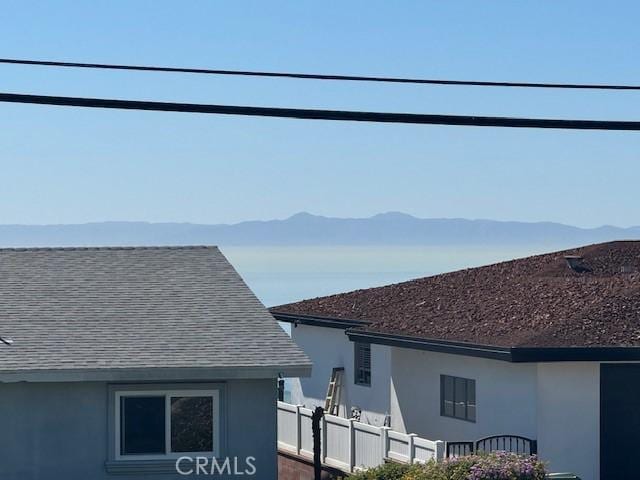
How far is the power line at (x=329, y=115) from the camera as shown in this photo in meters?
13.0

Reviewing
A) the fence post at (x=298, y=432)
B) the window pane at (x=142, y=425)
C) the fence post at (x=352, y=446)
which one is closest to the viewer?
the window pane at (x=142, y=425)

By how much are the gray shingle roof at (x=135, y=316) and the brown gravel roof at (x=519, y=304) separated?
4.90m

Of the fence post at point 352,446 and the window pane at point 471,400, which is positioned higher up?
the window pane at point 471,400

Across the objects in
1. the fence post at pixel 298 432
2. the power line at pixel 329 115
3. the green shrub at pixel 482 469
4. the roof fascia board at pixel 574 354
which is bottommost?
the fence post at pixel 298 432

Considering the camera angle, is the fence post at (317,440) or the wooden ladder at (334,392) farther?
the wooden ladder at (334,392)

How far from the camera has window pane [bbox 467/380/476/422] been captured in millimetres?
25641

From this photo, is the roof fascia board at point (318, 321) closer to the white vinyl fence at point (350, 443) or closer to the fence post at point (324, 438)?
the white vinyl fence at point (350, 443)

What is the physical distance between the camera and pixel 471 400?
25766 millimetres

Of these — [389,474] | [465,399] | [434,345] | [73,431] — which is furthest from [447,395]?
[73,431]

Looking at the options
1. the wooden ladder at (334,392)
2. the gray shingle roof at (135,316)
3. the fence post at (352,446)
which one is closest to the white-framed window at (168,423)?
the gray shingle roof at (135,316)

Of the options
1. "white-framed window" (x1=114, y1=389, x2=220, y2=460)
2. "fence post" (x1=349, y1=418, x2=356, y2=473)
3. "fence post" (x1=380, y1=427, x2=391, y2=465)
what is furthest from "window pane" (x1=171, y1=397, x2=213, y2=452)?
"fence post" (x1=349, y1=418, x2=356, y2=473)

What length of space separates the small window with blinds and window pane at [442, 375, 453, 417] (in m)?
3.80

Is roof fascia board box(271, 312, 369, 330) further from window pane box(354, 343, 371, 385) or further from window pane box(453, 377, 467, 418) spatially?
window pane box(453, 377, 467, 418)

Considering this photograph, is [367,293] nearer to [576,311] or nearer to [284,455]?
[284,455]
